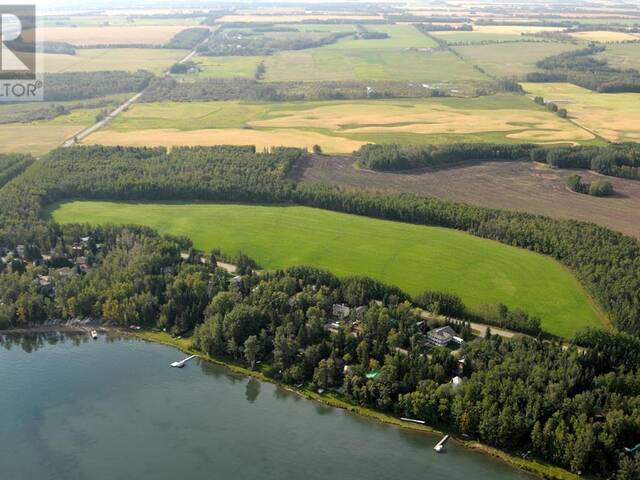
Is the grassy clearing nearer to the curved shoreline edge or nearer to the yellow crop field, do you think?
the yellow crop field

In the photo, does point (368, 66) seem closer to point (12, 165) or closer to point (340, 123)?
point (340, 123)

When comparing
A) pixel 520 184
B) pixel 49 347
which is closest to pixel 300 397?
pixel 49 347

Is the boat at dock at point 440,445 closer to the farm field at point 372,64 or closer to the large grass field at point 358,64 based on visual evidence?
the large grass field at point 358,64

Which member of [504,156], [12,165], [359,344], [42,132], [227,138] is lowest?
[359,344]

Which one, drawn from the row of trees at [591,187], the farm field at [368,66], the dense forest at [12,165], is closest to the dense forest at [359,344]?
the dense forest at [12,165]

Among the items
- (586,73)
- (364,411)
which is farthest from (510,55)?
(364,411)

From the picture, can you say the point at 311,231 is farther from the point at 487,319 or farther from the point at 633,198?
the point at 633,198

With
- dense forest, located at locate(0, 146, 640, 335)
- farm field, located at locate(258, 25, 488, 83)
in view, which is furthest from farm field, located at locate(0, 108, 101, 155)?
farm field, located at locate(258, 25, 488, 83)

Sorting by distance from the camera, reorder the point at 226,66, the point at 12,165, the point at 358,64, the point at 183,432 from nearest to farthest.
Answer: the point at 183,432 < the point at 12,165 < the point at 226,66 < the point at 358,64
